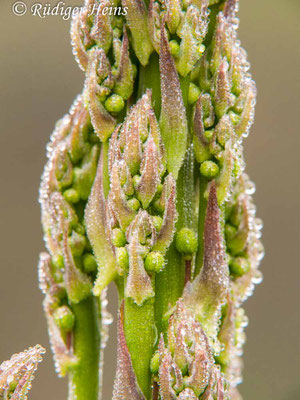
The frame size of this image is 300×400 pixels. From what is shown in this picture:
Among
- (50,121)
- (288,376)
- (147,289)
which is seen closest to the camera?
(147,289)

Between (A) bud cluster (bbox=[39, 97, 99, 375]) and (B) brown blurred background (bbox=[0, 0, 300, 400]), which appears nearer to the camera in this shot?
(A) bud cluster (bbox=[39, 97, 99, 375])

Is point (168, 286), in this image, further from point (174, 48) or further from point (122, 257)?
point (174, 48)

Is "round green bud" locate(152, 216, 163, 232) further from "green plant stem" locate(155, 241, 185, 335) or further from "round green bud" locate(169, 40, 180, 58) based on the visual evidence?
"round green bud" locate(169, 40, 180, 58)

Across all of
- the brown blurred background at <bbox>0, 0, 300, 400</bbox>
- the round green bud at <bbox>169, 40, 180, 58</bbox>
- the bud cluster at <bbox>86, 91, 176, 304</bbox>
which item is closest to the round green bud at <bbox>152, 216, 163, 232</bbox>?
the bud cluster at <bbox>86, 91, 176, 304</bbox>

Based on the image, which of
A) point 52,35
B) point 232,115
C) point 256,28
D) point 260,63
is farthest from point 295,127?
point 232,115

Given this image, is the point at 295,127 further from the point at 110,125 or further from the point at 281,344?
the point at 110,125
